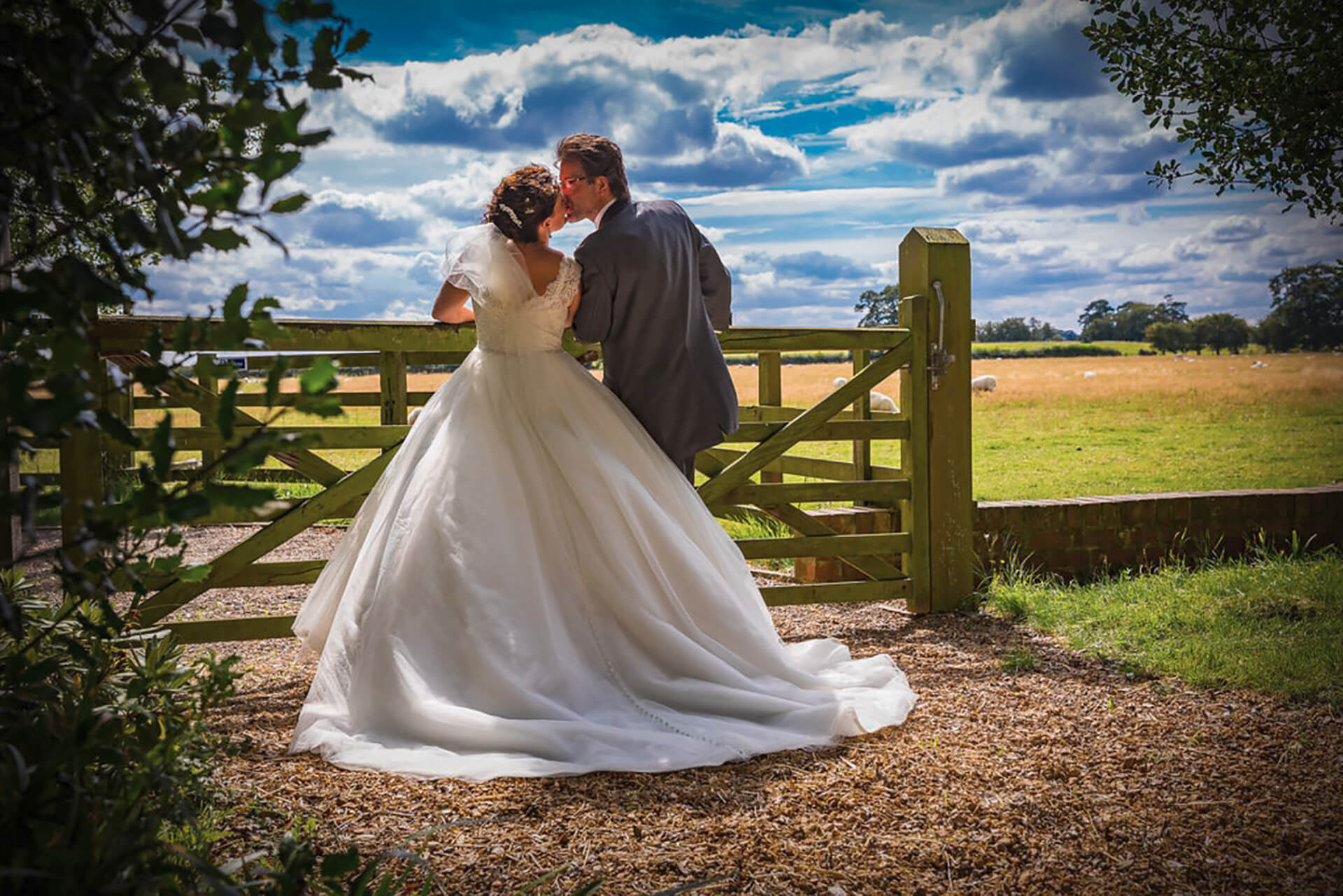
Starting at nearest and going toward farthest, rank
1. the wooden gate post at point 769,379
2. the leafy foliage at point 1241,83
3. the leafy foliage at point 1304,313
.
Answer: the leafy foliage at point 1241,83
the wooden gate post at point 769,379
the leafy foliage at point 1304,313

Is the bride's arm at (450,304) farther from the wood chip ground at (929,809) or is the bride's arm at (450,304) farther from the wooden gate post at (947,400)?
the wooden gate post at (947,400)

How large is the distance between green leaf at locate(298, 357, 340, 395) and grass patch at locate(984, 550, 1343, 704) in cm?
357

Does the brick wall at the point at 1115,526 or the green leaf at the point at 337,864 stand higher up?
the green leaf at the point at 337,864

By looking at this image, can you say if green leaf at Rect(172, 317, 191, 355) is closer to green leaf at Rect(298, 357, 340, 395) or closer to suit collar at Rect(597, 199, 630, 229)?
green leaf at Rect(298, 357, 340, 395)

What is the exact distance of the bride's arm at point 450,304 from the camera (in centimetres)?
377

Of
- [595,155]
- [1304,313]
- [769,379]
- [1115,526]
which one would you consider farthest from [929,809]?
[1304,313]

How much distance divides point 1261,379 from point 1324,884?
2238 centimetres

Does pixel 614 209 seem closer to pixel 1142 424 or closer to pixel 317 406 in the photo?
pixel 317 406

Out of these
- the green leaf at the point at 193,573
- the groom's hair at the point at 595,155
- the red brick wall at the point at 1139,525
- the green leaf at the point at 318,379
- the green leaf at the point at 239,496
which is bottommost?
the red brick wall at the point at 1139,525

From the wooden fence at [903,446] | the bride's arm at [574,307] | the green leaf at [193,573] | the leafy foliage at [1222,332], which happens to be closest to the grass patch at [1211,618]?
the wooden fence at [903,446]

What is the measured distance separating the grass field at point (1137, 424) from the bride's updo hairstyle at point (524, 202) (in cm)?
495

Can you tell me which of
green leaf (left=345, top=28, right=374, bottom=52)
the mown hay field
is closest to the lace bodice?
green leaf (left=345, top=28, right=374, bottom=52)

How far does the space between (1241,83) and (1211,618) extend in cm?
272

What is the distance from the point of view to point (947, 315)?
5.04 metres
